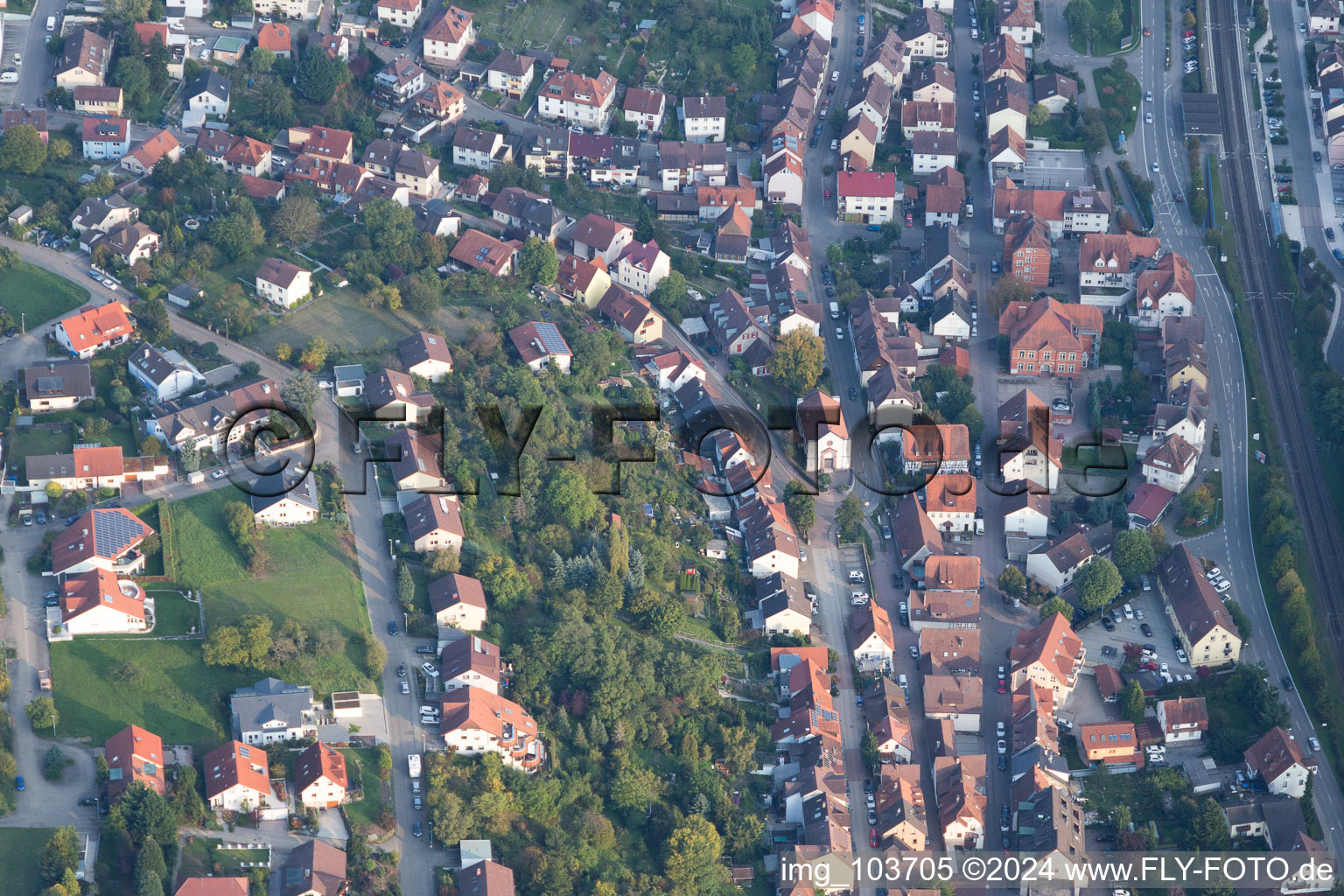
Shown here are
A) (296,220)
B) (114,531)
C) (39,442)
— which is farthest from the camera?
(296,220)

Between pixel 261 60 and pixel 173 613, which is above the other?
pixel 261 60

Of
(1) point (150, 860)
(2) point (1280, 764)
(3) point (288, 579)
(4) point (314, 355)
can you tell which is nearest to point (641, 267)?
(4) point (314, 355)

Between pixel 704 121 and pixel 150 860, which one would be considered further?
pixel 704 121

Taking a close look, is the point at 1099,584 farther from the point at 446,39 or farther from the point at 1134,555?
the point at 446,39

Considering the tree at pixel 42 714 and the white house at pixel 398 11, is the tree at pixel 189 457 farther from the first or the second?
the white house at pixel 398 11

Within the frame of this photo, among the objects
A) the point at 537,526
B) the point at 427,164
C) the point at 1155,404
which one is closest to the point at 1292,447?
the point at 1155,404

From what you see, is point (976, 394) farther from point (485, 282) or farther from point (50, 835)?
point (50, 835)

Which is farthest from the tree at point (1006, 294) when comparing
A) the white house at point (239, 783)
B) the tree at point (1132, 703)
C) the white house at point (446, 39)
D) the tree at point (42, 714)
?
the tree at point (42, 714)
